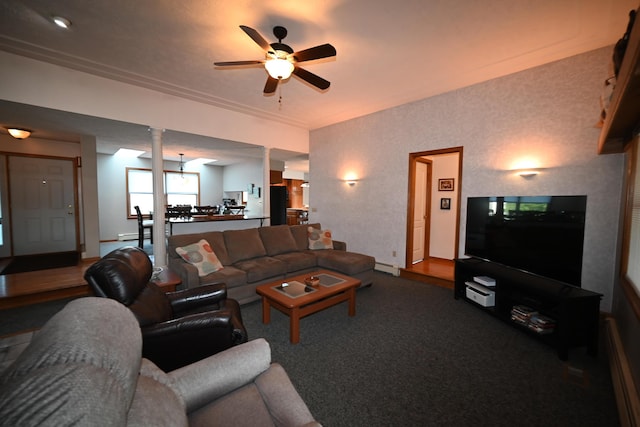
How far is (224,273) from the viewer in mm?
3246

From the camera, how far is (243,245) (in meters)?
3.91

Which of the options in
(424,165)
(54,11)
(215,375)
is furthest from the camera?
(424,165)

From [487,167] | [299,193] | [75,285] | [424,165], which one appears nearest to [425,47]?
[487,167]

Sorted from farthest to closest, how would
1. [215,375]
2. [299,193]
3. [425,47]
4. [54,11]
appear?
[299,193]
[425,47]
[54,11]
[215,375]

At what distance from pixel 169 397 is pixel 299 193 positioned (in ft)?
37.5

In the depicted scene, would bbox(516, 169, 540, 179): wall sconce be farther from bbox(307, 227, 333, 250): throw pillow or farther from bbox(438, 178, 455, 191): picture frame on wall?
bbox(307, 227, 333, 250): throw pillow

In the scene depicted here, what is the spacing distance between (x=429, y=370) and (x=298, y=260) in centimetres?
229

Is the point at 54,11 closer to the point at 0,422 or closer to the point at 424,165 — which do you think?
the point at 0,422

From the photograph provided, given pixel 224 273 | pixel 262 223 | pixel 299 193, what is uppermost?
pixel 299 193

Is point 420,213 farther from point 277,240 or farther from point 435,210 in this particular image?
point 277,240

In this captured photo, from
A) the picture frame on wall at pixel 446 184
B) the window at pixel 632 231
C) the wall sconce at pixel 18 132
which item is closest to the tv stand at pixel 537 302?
the window at pixel 632 231

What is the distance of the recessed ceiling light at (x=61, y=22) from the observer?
2.48 m

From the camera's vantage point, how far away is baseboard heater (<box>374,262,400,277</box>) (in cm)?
469

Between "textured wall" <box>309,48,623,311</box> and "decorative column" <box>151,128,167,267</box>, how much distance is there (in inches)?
133
